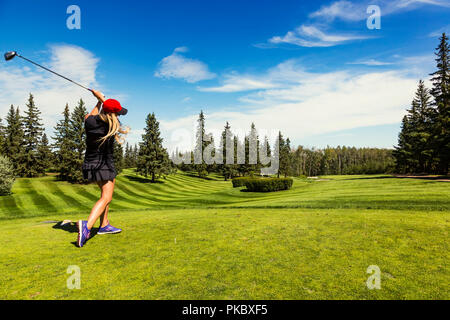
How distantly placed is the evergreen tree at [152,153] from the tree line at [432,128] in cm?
4989

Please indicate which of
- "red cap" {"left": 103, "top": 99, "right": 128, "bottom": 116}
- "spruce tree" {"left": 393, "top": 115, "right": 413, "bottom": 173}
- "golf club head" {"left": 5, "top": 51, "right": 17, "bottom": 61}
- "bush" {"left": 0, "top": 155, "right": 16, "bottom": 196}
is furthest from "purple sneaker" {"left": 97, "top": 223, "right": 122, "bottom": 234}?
"spruce tree" {"left": 393, "top": 115, "right": 413, "bottom": 173}

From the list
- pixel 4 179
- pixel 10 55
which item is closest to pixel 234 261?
pixel 10 55

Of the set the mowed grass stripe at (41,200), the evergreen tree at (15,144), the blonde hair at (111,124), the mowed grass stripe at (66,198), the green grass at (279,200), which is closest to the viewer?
the blonde hair at (111,124)

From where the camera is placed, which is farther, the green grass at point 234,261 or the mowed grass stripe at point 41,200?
the mowed grass stripe at point 41,200

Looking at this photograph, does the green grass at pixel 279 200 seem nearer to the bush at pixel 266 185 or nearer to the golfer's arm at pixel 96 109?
the bush at pixel 266 185

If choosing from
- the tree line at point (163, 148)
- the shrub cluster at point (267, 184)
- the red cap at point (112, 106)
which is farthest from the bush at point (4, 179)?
the shrub cluster at point (267, 184)

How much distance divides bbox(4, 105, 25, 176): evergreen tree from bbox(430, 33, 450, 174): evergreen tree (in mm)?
70703

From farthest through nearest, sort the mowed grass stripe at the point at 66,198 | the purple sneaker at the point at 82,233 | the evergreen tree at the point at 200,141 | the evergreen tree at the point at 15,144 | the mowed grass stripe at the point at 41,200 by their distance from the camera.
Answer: the evergreen tree at the point at 200,141, the evergreen tree at the point at 15,144, the mowed grass stripe at the point at 66,198, the mowed grass stripe at the point at 41,200, the purple sneaker at the point at 82,233

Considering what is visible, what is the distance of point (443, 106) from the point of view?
123 ft

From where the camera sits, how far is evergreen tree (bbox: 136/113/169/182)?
50312 mm

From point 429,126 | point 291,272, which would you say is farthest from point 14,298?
point 429,126

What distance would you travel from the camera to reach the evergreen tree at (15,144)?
150ft

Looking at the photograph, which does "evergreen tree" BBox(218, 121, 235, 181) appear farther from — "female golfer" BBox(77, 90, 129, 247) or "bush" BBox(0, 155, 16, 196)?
"female golfer" BBox(77, 90, 129, 247)

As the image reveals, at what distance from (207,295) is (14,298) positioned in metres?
2.23
